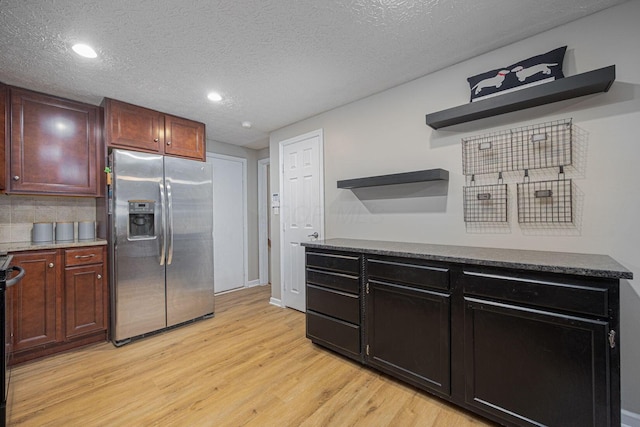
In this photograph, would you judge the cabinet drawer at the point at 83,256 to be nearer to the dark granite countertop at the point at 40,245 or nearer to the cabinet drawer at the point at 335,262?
the dark granite countertop at the point at 40,245

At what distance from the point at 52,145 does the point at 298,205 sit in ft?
8.27

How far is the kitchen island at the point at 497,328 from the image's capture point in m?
1.29

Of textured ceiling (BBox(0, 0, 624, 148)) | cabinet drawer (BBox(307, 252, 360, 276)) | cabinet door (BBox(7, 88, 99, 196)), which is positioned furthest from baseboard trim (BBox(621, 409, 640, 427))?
cabinet door (BBox(7, 88, 99, 196))

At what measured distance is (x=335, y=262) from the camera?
2373mm

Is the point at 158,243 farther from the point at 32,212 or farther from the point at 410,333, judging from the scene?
the point at 410,333

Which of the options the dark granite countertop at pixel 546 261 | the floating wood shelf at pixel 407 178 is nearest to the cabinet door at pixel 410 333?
the dark granite countertop at pixel 546 261

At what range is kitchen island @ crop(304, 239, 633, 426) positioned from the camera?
129 centimetres

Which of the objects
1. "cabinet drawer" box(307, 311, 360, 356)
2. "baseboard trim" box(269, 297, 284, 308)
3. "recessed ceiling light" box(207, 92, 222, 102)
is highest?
"recessed ceiling light" box(207, 92, 222, 102)

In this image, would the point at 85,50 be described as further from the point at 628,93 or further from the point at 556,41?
the point at 628,93

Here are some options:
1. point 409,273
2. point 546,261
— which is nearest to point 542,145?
point 546,261

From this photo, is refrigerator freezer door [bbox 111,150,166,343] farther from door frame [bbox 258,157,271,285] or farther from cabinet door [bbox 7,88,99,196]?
door frame [bbox 258,157,271,285]

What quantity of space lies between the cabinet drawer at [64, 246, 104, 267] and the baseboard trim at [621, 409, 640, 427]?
4168 millimetres

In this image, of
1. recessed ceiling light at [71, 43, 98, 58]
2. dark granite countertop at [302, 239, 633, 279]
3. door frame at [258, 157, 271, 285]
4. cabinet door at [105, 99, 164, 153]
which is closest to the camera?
dark granite countertop at [302, 239, 633, 279]

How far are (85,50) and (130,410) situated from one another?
8.23ft
